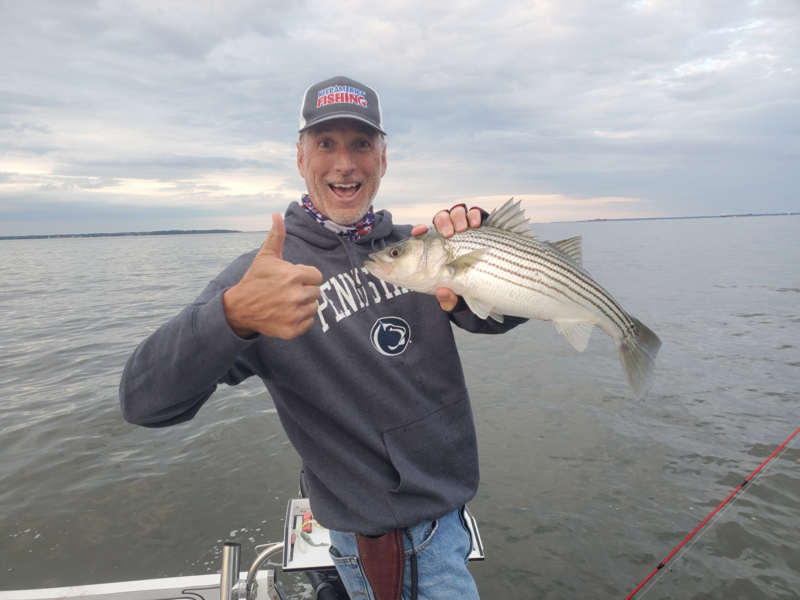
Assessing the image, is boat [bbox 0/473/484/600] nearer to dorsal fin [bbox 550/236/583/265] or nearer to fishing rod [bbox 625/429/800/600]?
dorsal fin [bbox 550/236/583/265]

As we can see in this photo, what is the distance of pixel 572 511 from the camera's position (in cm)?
587

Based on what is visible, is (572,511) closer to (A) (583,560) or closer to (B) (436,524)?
(A) (583,560)

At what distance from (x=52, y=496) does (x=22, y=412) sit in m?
3.40

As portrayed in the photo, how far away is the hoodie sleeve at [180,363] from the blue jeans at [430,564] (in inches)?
50.9

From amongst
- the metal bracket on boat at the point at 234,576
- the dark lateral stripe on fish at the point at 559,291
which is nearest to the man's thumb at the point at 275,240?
the dark lateral stripe on fish at the point at 559,291

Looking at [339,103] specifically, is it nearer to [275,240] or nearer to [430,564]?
[275,240]

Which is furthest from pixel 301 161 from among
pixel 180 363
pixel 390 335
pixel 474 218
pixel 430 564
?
pixel 430 564

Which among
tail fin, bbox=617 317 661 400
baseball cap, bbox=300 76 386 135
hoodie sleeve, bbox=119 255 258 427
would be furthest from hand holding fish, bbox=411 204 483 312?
hoodie sleeve, bbox=119 255 258 427

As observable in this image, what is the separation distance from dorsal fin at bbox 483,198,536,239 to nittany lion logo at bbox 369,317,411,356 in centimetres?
99

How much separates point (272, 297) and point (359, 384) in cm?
99

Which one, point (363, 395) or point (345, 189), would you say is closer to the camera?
point (363, 395)

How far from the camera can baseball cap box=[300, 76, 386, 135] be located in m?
2.82

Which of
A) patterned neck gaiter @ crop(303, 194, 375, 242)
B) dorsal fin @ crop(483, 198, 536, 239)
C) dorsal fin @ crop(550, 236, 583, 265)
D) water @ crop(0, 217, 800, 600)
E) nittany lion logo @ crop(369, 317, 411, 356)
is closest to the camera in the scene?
nittany lion logo @ crop(369, 317, 411, 356)

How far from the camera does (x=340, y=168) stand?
9.51 feet
